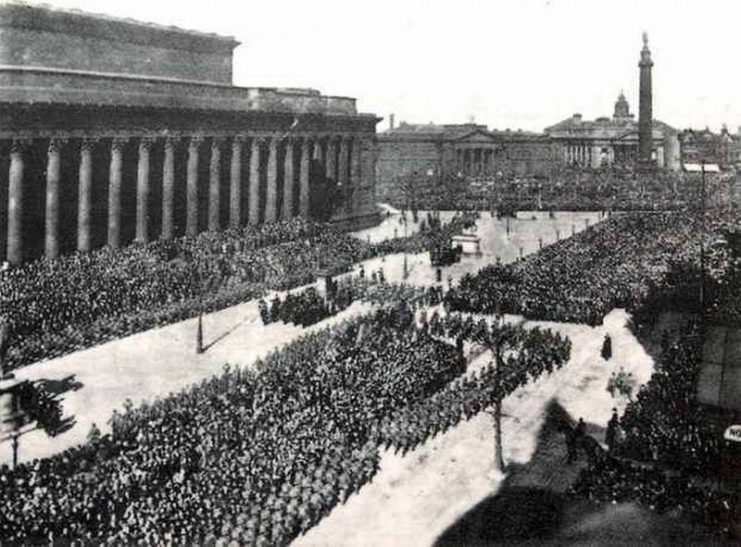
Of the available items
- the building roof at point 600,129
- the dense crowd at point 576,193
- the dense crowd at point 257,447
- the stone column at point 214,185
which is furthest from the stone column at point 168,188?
the building roof at point 600,129

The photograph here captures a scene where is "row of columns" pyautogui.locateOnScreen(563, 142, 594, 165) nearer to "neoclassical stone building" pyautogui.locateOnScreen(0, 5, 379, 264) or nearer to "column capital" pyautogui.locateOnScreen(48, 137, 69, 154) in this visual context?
"neoclassical stone building" pyautogui.locateOnScreen(0, 5, 379, 264)

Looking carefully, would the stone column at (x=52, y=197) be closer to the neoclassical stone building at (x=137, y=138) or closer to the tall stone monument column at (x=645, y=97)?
the neoclassical stone building at (x=137, y=138)

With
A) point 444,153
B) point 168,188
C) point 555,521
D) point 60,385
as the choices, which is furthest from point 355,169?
point 444,153

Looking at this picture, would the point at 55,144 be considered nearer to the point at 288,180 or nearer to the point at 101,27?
the point at 101,27

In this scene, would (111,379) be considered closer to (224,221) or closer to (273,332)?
(273,332)

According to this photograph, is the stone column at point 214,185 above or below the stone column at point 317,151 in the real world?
below

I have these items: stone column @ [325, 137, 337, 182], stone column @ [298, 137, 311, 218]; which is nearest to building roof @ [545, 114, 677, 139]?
stone column @ [325, 137, 337, 182]

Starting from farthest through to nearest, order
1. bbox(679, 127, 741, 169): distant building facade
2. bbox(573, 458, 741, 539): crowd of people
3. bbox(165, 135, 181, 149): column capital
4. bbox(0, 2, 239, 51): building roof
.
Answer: bbox(679, 127, 741, 169): distant building facade, bbox(165, 135, 181, 149): column capital, bbox(0, 2, 239, 51): building roof, bbox(573, 458, 741, 539): crowd of people
